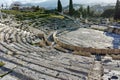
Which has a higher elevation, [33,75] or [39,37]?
[33,75]

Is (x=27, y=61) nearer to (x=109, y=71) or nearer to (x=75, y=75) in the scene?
(x=75, y=75)

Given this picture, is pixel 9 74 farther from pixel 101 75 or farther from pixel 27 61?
pixel 101 75

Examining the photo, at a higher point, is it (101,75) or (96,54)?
(101,75)

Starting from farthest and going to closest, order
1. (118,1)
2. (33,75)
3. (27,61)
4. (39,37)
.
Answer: (118,1) → (39,37) → (27,61) → (33,75)

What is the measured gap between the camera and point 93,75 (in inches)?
414

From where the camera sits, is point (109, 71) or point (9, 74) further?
point (109, 71)

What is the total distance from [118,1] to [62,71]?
1553 inches

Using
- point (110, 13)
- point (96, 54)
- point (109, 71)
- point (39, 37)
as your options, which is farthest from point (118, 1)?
point (109, 71)

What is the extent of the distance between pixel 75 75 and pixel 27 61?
3.57 m

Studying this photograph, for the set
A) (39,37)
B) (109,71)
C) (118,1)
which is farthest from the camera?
(118,1)

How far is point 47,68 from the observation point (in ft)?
37.1

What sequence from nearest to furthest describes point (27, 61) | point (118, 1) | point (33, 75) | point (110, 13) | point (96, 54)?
point (33, 75) < point (27, 61) < point (96, 54) < point (118, 1) < point (110, 13)

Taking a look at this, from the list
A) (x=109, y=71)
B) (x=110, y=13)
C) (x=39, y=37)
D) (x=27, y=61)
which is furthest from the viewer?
(x=110, y=13)

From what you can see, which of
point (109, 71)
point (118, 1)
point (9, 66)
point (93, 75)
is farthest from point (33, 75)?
point (118, 1)
